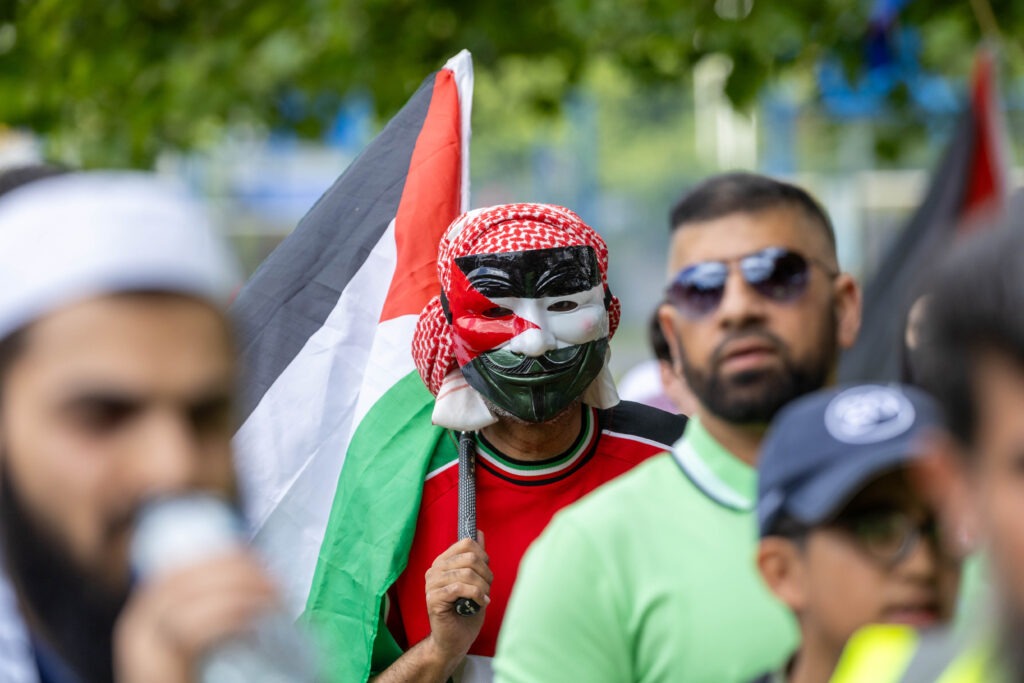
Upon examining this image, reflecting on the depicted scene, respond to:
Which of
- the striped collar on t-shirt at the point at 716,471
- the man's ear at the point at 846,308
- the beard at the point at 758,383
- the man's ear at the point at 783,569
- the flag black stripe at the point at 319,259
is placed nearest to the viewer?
the man's ear at the point at 783,569

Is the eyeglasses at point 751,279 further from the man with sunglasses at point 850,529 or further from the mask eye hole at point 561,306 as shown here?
the man with sunglasses at point 850,529

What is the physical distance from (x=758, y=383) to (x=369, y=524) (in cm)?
131

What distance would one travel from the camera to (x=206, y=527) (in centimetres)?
155

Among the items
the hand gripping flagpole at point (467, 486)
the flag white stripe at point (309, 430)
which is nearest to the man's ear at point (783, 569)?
the hand gripping flagpole at point (467, 486)

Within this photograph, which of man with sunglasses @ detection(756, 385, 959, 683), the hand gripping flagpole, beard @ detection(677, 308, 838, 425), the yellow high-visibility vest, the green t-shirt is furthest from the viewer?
the hand gripping flagpole

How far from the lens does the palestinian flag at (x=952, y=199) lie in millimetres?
6059

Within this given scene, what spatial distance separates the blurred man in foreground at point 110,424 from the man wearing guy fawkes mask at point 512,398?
→ 2.19 m

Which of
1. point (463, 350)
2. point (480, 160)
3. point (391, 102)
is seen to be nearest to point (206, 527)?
point (463, 350)

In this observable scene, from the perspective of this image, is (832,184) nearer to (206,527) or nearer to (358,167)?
(358,167)

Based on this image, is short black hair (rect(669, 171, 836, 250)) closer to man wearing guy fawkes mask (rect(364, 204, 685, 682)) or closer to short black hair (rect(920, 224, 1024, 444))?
man wearing guy fawkes mask (rect(364, 204, 685, 682))

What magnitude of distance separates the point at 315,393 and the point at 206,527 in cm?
316

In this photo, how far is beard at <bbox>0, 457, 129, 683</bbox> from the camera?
5.24ft

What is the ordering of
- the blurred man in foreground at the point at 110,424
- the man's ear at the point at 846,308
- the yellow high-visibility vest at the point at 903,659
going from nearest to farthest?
the blurred man in foreground at the point at 110,424 → the yellow high-visibility vest at the point at 903,659 → the man's ear at the point at 846,308

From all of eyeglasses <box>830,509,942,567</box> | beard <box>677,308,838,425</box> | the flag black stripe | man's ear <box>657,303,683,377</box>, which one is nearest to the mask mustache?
man's ear <box>657,303,683,377</box>
